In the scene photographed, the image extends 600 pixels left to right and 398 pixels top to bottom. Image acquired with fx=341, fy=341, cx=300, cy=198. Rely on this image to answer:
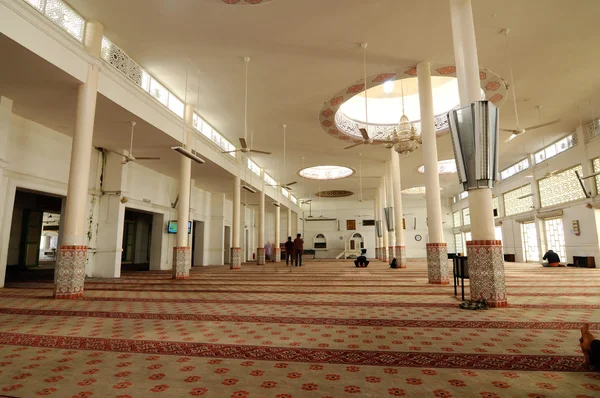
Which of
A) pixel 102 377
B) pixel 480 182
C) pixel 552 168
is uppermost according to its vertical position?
pixel 552 168

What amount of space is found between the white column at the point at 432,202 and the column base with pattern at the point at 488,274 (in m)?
2.22

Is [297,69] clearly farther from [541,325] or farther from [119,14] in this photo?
[541,325]

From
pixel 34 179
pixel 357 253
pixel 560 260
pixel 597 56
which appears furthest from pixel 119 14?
pixel 357 253

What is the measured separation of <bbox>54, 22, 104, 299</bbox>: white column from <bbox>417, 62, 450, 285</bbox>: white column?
552 centimetres

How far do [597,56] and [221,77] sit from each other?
24.1 feet

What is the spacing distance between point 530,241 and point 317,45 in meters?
13.1

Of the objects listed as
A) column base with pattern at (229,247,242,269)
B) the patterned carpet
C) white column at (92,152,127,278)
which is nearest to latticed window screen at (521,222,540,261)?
the patterned carpet

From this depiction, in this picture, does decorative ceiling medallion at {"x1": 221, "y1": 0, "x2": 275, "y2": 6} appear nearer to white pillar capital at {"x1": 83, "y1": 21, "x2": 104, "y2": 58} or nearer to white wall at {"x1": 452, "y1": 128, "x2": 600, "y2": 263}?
white pillar capital at {"x1": 83, "y1": 21, "x2": 104, "y2": 58}

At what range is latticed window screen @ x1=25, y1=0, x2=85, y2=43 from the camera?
4457mm

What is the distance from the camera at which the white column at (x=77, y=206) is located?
15.6 ft

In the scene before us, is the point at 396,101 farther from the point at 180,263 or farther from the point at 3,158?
the point at 3,158

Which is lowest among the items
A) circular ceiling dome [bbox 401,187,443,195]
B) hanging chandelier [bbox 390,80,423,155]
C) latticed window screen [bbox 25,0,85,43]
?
hanging chandelier [bbox 390,80,423,155]

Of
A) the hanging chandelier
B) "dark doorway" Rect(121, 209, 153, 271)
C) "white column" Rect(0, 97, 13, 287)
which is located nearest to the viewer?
"white column" Rect(0, 97, 13, 287)

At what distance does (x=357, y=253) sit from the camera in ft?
76.1
